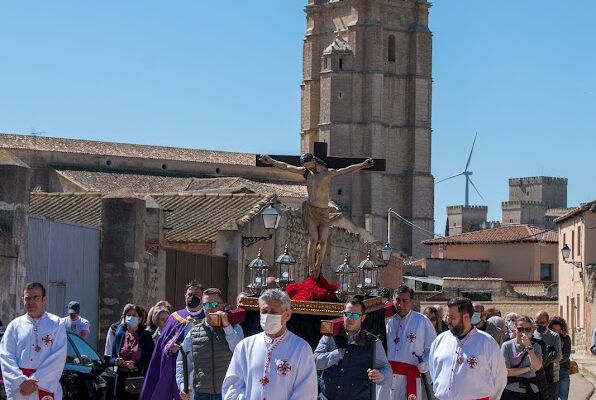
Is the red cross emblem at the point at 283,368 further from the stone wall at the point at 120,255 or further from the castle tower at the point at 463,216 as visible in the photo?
the castle tower at the point at 463,216

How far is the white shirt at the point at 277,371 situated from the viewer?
893 centimetres

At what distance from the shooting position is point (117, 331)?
14.6 meters

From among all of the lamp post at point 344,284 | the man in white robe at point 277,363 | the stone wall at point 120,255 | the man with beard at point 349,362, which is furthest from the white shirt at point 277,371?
the stone wall at point 120,255

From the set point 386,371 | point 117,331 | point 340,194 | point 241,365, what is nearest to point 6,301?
point 117,331

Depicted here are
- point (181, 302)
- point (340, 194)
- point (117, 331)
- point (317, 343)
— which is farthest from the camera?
point (340, 194)

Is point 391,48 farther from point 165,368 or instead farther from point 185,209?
point 165,368

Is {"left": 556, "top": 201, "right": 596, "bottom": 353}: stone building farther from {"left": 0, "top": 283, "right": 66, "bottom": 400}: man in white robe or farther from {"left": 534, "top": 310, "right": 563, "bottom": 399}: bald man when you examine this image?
{"left": 0, "top": 283, "right": 66, "bottom": 400}: man in white robe

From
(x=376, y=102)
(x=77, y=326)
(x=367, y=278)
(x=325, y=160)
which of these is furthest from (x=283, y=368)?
(x=376, y=102)

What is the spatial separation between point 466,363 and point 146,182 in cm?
6292

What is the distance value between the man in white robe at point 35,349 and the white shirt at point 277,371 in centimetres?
251

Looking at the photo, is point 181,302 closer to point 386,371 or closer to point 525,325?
point 525,325

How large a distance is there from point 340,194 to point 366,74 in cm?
900

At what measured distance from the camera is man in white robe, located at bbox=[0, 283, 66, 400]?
11.1 meters

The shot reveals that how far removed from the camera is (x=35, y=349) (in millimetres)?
11125
